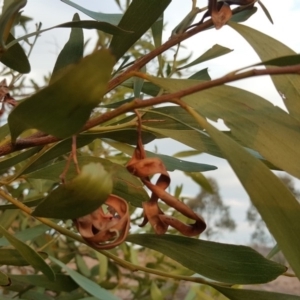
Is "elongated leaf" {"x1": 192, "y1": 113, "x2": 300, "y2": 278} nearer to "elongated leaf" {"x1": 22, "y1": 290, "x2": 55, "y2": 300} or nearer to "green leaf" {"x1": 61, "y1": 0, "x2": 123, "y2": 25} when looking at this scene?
"green leaf" {"x1": 61, "y1": 0, "x2": 123, "y2": 25}

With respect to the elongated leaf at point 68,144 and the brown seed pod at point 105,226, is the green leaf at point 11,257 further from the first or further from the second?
the brown seed pod at point 105,226

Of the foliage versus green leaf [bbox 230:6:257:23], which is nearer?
the foliage

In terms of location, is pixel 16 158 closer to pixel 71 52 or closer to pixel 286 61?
pixel 71 52

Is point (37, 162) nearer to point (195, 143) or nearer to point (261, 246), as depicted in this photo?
point (195, 143)

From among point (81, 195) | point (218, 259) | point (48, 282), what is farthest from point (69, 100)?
point (48, 282)

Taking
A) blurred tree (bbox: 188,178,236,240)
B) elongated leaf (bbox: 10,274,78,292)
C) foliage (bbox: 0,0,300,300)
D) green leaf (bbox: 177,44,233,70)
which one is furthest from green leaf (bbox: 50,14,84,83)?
blurred tree (bbox: 188,178,236,240)
